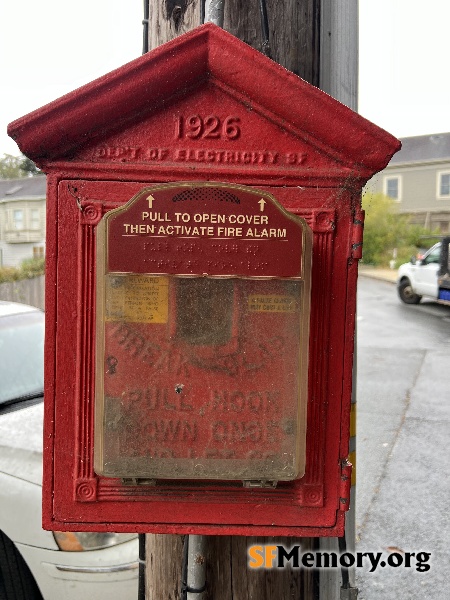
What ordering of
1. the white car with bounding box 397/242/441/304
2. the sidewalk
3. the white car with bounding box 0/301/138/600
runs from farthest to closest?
1. the sidewalk
2. the white car with bounding box 397/242/441/304
3. the white car with bounding box 0/301/138/600

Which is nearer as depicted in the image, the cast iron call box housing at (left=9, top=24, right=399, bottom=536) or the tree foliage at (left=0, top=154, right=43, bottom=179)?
the cast iron call box housing at (left=9, top=24, right=399, bottom=536)

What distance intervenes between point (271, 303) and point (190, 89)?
477 millimetres

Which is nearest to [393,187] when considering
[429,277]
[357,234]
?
[429,277]

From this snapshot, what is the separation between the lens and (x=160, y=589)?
165 centimetres

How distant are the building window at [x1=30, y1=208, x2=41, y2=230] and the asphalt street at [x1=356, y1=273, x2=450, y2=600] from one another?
61.9ft

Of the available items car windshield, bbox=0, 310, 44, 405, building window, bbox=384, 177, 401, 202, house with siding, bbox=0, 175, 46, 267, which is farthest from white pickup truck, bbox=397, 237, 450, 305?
house with siding, bbox=0, 175, 46, 267

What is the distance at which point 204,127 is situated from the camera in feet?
4.14

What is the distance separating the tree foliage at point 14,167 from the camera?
100 ft

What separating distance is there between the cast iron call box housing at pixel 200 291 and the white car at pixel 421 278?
12028 mm

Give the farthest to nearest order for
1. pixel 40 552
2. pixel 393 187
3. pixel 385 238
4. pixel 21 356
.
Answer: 1. pixel 393 187
2. pixel 385 238
3. pixel 21 356
4. pixel 40 552

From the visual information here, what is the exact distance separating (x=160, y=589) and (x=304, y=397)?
805 mm

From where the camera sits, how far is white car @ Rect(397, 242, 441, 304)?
514 inches

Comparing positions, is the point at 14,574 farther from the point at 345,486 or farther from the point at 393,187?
the point at 393,187

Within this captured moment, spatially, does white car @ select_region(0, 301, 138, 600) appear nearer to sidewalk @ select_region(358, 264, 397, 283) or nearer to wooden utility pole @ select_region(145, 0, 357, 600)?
wooden utility pole @ select_region(145, 0, 357, 600)
